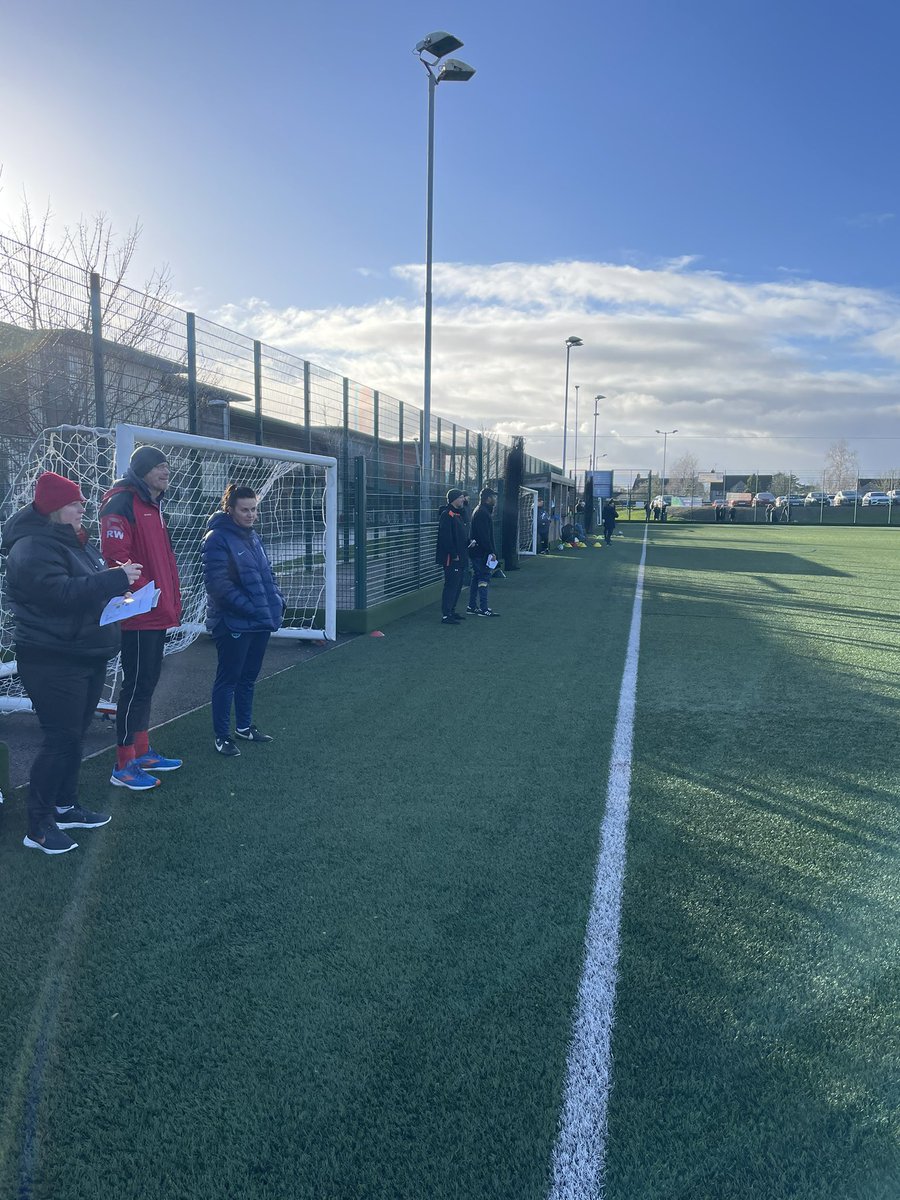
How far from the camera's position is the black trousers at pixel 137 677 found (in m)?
4.99

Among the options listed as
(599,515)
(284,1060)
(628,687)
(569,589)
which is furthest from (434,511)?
(599,515)

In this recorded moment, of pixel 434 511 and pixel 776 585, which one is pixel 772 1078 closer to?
pixel 434 511

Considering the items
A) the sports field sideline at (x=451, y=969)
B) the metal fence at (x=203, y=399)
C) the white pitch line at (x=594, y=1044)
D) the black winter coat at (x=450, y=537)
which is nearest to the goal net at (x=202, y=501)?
the metal fence at (x=203, y=399)

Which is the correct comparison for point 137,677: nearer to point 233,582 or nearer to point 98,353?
point 233,582

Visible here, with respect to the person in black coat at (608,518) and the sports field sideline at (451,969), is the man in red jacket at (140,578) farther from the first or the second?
the person in black coat at (608,518)

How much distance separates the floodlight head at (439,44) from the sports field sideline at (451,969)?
12554mm

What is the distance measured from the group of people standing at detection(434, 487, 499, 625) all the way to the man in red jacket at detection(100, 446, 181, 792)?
6.73 metres

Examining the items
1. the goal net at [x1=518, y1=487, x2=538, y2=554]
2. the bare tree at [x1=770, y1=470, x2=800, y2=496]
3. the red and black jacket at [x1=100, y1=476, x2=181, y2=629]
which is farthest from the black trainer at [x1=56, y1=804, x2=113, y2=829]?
the bare tree at [x1=770, y1=470, x2=800, y2=496]

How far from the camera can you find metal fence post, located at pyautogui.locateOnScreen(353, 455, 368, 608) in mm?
11148

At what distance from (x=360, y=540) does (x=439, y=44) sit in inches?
355

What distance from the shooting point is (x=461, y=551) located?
11789 millimetres

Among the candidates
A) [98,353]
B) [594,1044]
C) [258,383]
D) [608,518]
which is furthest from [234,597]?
[608,518]

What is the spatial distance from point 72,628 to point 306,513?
6956 mm

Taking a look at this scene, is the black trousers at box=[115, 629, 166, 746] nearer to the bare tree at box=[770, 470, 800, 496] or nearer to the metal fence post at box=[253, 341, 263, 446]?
the metal fence post at box=[253, 341, 263, 446]
